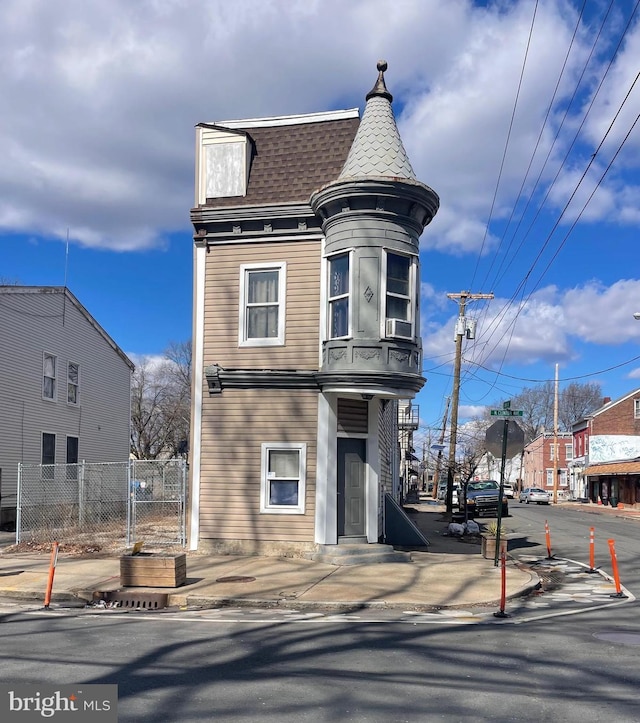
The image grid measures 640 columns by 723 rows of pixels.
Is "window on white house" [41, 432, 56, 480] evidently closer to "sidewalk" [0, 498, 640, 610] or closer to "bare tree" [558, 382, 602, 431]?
"sidewalk" [0, 498, 640, 610]

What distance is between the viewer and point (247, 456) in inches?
611

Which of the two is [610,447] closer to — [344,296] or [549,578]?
[549,578]

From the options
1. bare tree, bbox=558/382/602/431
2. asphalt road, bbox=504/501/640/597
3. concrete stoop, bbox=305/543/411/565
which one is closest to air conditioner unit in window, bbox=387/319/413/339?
concrete stoop, bbox=305/543/411/565

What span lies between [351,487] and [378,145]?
276 inches

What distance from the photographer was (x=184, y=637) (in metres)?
8.55

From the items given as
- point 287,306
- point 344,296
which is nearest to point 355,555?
point 344,296

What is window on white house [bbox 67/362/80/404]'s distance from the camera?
95.2ft

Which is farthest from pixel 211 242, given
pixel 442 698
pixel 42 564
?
pixel 442 698

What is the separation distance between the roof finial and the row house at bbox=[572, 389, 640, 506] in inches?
1647

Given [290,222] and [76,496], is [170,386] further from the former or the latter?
[290,222]

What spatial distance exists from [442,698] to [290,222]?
1151cm

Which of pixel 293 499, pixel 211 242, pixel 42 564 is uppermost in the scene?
pixel 211 242

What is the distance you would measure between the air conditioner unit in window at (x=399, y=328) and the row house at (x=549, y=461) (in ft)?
205

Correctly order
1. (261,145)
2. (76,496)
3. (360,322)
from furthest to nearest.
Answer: (76,496) → (261,145) → (360,322)
